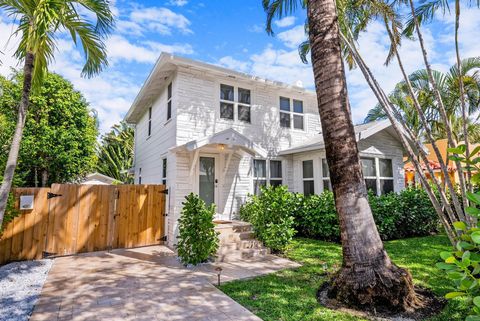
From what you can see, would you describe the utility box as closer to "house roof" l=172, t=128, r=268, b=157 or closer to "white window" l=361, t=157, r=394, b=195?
"house roof" l=172, t=128, r=268, b=157

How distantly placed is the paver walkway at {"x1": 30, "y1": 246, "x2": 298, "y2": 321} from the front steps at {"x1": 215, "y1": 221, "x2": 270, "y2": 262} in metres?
0.40

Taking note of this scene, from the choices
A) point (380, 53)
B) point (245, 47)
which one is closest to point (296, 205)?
point (380, 53)

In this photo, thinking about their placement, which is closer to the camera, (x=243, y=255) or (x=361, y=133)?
(x=243, y=255)

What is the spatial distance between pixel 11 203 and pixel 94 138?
1039 cm

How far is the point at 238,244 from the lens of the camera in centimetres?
738

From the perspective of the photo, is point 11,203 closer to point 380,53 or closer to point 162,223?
point 162,223

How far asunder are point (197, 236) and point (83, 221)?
11.6ft

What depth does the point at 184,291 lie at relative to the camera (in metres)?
4.57

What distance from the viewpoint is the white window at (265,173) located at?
999 cm

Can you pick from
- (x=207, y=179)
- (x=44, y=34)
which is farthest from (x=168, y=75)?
(x=44, y=34)

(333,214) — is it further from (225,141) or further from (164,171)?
(164,171)

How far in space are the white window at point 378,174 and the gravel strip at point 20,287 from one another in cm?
963

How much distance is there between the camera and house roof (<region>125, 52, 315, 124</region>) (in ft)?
26.8

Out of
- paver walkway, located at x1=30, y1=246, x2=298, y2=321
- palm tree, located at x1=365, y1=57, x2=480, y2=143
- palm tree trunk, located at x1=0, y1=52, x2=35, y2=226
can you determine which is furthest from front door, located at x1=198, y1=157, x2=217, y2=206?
palm tree, located at x1=365, y1=57, x2=480, y2=143
